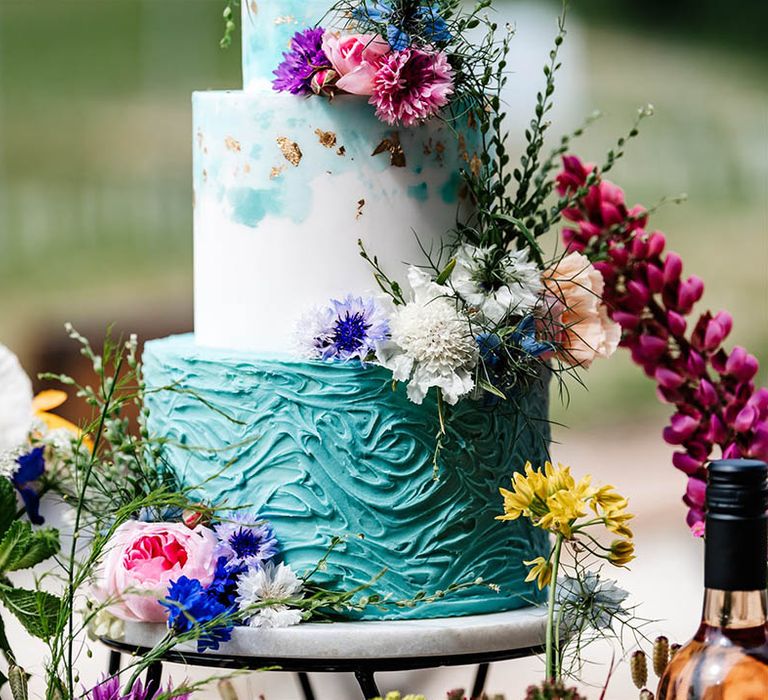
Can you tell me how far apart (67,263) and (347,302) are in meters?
4.83

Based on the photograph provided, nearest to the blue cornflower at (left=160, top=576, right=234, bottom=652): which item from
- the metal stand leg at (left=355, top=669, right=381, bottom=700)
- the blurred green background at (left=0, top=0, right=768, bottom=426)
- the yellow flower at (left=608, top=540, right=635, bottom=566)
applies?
the metal stand leg at (left=355, top=669, right=381, bottom=700)

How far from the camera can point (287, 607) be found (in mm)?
1289

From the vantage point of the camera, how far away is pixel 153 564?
126 centimetres

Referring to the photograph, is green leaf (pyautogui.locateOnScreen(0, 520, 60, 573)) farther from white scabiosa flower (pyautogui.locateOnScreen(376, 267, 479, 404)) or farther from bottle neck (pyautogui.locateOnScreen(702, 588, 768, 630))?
bottle neck (pyautogui.locateOnScreen(702, 588, 768, 630))

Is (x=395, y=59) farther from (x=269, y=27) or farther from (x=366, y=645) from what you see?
(x=366, y=645)

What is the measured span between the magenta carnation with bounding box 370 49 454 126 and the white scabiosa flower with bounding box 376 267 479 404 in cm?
18

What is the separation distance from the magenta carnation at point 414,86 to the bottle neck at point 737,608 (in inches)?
22.3

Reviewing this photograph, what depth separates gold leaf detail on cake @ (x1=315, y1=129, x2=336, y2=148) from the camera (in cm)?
133

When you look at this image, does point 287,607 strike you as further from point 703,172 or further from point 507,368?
point 703,172

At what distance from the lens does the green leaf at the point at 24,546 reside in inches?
50.7

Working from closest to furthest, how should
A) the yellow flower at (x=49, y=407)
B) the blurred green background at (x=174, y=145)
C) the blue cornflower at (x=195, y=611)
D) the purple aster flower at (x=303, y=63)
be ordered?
the blue cornflower at (x=195, y=611) < the purple aster flower at (x=303, y=63) < the yellow flower at (x=49, y=407) < the blurred green background at (x=174, y=145)

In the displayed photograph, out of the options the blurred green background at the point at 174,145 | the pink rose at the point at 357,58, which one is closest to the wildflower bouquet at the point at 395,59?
the pink rose at the point at 357,58

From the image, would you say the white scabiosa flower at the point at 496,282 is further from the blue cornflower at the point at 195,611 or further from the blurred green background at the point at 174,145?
the blurred green background at the point at 174,145

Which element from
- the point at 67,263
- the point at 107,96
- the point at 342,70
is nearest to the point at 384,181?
the point at 342,70
